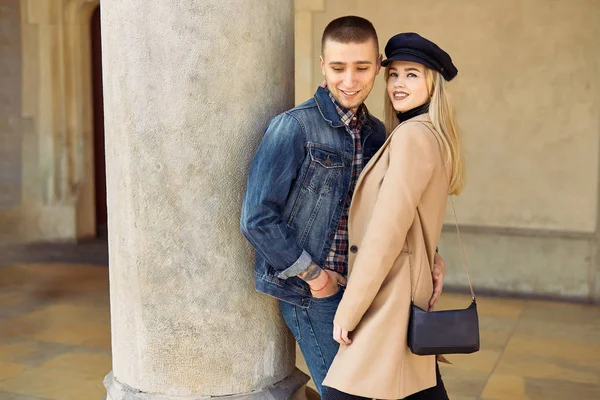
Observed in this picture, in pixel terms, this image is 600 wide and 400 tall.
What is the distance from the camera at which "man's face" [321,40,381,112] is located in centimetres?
235

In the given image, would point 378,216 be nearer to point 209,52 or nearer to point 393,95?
point 393,95

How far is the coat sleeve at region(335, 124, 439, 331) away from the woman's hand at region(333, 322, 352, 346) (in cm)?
5

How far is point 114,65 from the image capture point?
95.8 inches

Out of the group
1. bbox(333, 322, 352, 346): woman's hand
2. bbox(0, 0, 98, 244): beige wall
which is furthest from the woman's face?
bbox(0, 0, 98, 244): beige wall

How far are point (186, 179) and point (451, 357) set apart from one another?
315cm

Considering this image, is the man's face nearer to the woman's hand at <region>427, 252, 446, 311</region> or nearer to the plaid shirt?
the plaid shirt

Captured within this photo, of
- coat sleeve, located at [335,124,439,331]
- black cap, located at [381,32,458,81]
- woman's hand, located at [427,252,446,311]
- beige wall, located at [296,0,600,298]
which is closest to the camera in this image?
coat sleeve, located at [335,124,439,331]

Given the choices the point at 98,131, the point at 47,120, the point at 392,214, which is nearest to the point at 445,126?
the point at 392,214

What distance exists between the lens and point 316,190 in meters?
2.40

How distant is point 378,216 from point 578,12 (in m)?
4.76

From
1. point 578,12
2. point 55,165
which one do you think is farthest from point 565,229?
point 55,165

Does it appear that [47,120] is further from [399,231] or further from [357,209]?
[399,231]

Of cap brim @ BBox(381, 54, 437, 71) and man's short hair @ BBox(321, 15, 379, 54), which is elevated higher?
man's short hair @ BBox(321, 15, 379, 54)

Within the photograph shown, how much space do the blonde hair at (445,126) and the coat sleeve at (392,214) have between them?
0.19ft
